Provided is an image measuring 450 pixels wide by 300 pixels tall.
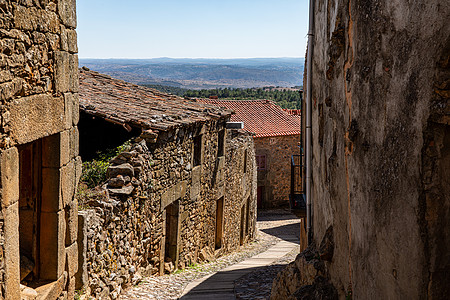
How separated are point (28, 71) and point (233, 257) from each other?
10.4 metres

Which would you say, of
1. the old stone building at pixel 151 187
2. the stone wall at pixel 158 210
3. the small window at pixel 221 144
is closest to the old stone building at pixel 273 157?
the stone wall at pixel 158 210

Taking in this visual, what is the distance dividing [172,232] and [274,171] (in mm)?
17427

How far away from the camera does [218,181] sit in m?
13.4

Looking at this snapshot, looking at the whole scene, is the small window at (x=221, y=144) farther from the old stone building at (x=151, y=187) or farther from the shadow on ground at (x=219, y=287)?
the shadow on ground at (x=219, y=287)

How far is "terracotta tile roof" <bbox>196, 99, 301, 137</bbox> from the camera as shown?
2772 cm

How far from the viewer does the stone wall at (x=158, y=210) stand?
698 centimetres

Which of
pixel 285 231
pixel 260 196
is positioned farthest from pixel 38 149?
pixel 260 196

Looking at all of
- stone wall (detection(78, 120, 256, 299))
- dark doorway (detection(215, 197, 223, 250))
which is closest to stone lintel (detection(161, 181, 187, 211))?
stone wall (detection(78, 120, 256, 299))

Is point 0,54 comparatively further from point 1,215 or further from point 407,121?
point 407,121

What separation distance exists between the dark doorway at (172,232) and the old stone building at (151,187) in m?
0.02

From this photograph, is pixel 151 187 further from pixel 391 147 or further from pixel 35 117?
pixel 391 147

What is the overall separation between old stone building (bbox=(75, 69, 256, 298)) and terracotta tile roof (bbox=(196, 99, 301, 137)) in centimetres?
1265

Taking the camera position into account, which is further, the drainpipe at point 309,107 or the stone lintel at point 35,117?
the drainpipe at point 309,107

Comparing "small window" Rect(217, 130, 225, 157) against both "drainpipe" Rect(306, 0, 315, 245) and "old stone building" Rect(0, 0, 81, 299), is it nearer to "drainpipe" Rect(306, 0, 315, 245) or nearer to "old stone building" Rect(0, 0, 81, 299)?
"drainpipe" Rect(306, 0, 315, 245)
